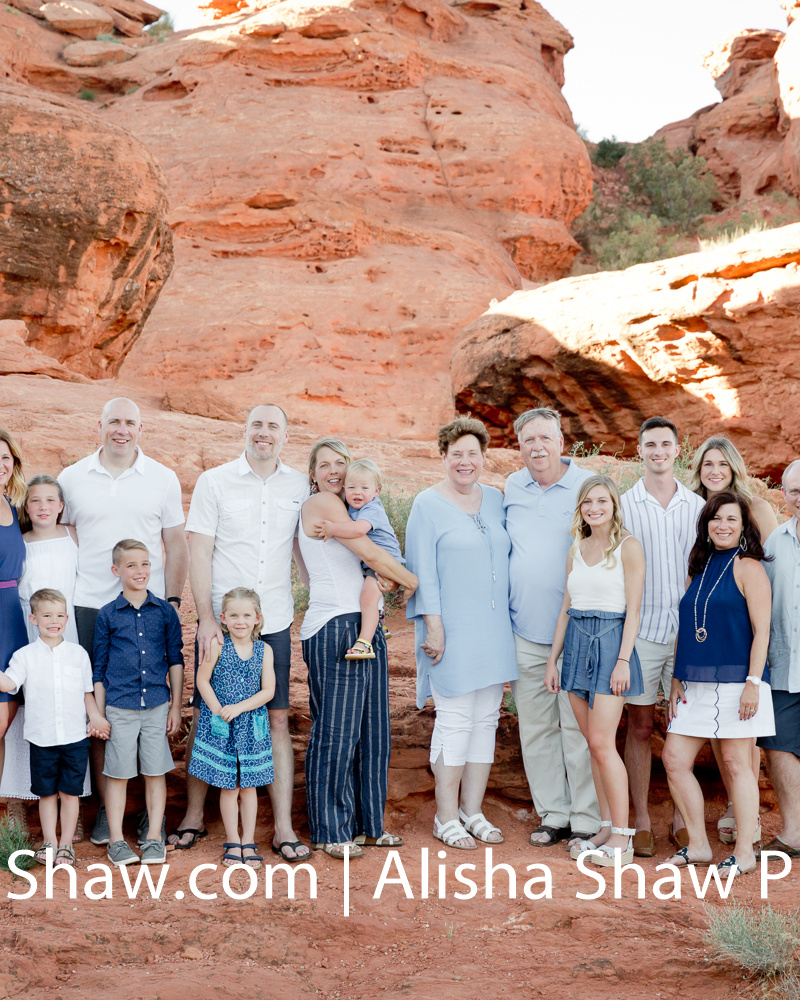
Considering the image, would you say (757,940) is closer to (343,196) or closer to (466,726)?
(466,726)

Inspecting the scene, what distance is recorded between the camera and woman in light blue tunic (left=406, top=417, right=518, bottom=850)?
4312 mm

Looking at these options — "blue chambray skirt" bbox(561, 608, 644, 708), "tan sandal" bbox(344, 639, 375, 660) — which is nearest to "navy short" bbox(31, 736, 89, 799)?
"tan sandal" bbox(344, 639, 375, 660)

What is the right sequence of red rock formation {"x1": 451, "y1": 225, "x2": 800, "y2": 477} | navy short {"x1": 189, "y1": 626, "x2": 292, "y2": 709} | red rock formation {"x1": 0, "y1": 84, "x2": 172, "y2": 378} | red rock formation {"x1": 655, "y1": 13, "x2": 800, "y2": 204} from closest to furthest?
1. navy short {"x1": 189, "y1": 626, "x2": 292, "y2": 709}
2. red rock formation {"x1": 451, "y1": 225, "x2": 800, "y2": 477}
3. red rock formation {"x1": 0, "y1": 84, "x2": 172, "y2": 378}
4. red rock formation {"x1": 655, "y1": 13, "x2": 800, "y2": 204}

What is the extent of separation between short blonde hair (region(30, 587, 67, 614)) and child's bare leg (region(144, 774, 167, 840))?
0.94m

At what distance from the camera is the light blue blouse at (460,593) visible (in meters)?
4.30

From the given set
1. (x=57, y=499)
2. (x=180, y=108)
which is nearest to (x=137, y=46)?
(x=180, y=108)

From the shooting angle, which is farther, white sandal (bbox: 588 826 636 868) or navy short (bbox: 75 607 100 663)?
navy short (bbox: 75 607 100 663)

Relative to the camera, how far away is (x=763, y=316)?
8.52 metres

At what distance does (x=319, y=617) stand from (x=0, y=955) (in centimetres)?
185

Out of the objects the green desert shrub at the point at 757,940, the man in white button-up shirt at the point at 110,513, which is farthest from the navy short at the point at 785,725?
the man in white button-up shirt at the point at 110,513

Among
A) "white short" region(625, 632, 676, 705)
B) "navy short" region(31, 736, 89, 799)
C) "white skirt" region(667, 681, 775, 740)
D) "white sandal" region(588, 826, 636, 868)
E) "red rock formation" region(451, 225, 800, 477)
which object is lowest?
"white sandal" region(588, 826, 636, 868)

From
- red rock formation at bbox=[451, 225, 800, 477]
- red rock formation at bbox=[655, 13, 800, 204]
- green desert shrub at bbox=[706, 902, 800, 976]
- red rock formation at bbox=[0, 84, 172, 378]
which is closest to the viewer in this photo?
green desert shrub at bbox=[706, 902, 800, 976]

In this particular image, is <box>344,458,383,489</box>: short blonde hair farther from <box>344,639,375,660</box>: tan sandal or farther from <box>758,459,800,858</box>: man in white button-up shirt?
<box>758,459,800,858</box>: man in white button-up shirt

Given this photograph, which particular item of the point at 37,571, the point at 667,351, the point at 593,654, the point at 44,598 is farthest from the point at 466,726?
the point at 667,351
